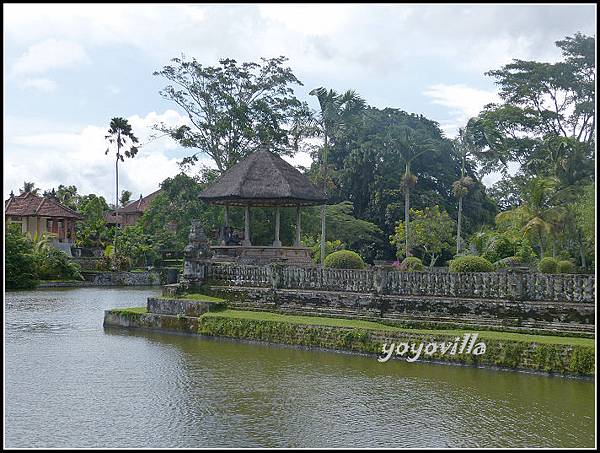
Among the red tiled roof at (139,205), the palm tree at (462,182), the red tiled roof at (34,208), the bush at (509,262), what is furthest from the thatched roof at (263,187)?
the red tiled roof at (139,205)

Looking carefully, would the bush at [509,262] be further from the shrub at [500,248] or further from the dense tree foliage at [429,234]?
the dense tree foliage at [429,234]

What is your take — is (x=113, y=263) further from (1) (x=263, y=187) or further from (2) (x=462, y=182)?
(1) (x=263, y=187)

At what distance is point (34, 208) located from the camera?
1977 inches

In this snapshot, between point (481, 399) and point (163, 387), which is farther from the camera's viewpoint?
point (163, 387)

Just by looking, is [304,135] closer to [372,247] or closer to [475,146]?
[372,247]

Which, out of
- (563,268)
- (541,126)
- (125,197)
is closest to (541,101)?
(541,126)

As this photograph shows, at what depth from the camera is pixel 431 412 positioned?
10.0m

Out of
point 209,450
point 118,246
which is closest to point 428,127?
point 118,246

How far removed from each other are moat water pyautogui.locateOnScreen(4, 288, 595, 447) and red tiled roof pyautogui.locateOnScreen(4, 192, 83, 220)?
1411 inches

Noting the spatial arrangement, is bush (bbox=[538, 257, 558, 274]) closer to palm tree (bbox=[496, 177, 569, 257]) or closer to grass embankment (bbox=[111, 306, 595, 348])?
palm tree (bbox=[496, 177, 569, 257])

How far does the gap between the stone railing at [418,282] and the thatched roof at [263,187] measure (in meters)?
3.75

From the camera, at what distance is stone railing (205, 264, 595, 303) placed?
46.1ft

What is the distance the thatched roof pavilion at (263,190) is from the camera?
2281 cm

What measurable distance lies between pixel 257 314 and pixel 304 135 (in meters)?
23.8
